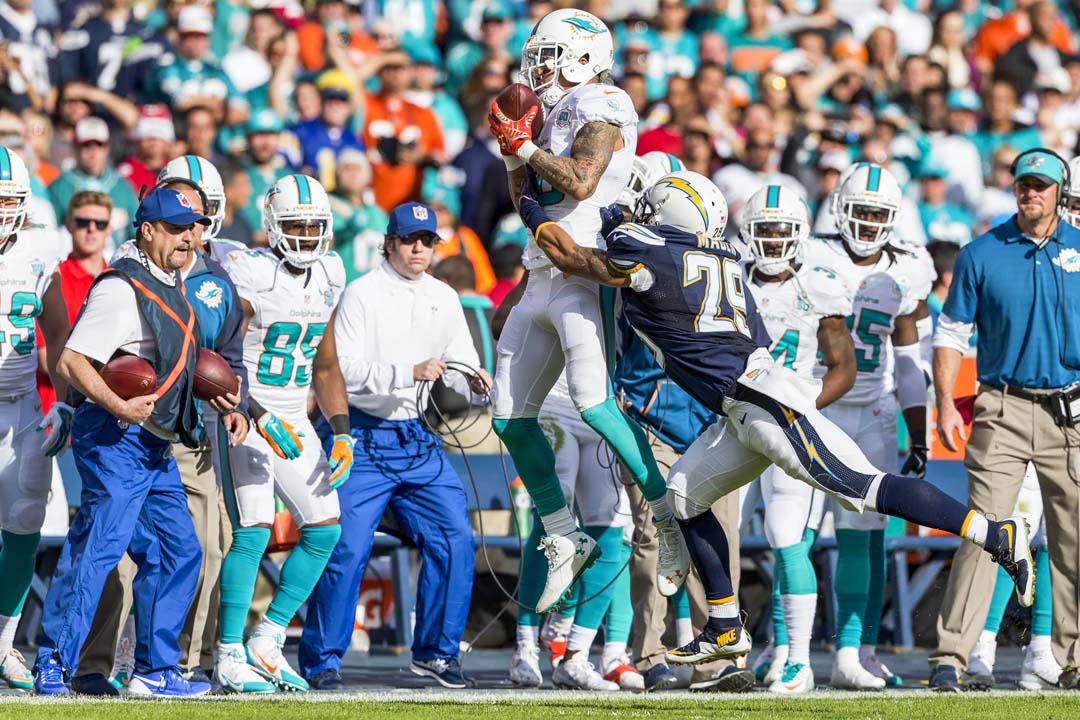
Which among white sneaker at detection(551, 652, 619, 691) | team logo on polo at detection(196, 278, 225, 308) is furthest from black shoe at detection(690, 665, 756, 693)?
team logo on polo at detection(196, 278, 225, 308)

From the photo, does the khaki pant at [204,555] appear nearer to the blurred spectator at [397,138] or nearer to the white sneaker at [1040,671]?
the white sneaker at [1040,671]

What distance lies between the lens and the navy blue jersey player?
695 cm

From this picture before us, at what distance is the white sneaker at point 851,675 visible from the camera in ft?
27.3

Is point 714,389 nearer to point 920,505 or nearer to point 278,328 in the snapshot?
point 920,505

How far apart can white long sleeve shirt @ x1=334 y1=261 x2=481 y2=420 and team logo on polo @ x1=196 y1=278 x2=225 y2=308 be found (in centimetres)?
84

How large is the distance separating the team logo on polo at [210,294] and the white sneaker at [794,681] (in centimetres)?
301

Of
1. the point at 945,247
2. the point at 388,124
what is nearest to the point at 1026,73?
the point at 945,247

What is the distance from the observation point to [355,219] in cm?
1231

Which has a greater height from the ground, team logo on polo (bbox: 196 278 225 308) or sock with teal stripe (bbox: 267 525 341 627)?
team logo on polo (bbox: 196 278 225 308)

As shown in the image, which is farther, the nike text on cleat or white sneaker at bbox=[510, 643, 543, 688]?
white sneaker at bbox=[510, 643, 543, 688]

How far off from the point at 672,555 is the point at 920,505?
111 centimetres

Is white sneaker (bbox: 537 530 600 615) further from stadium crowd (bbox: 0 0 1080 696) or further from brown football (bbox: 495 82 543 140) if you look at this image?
brown football (bbox: 495 82 543 140)

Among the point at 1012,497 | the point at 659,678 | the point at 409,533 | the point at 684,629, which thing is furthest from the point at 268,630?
the point at 1012,497

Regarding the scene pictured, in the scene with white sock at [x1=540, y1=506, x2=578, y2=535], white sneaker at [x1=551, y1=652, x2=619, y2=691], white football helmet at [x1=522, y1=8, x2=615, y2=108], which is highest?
white football helmet at [x1=522, y1=8, x2=615, y2=108]
